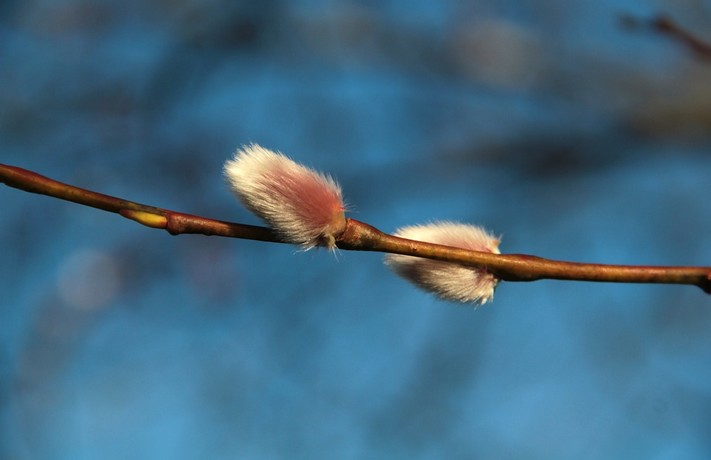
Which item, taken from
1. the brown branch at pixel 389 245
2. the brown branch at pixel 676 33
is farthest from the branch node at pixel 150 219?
the brown branch at pixel 676 33

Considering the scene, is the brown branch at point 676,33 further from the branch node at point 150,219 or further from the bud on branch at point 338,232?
the branch node at point 150,219

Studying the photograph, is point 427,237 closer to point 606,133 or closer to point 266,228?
point 266,228

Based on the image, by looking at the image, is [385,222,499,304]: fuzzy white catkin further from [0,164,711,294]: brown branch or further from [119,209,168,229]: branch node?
[119,209,168,229]: branch node

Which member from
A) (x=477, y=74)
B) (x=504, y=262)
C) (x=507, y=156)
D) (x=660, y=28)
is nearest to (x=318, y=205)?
(x=504, y=262)

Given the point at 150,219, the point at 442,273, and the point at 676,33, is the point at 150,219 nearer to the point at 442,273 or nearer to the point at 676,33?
the point at 442,273

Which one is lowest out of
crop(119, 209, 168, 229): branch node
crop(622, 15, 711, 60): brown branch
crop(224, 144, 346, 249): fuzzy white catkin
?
crop(119, 209, 168, 229): branch node

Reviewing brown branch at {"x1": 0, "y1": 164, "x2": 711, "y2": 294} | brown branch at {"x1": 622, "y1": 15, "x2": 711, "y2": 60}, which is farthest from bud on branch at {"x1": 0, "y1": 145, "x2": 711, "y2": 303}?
brown branch at {"x1": 622, "y1": 15, "x2": 711, "y2": 60}
